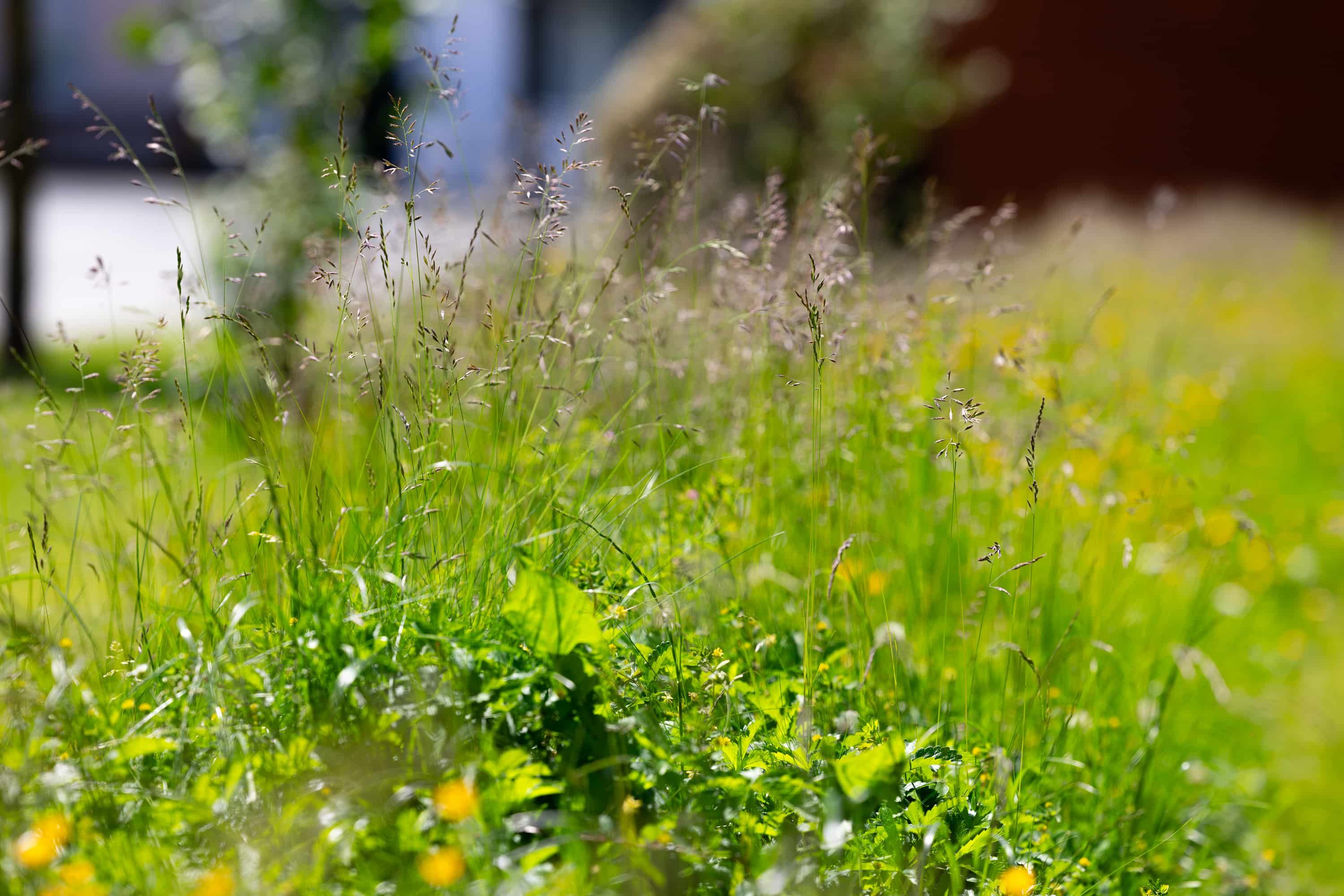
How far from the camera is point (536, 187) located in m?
2.09

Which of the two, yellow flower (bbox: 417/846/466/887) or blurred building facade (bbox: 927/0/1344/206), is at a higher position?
blurred building facade (bbox: 927/0/1344/206)

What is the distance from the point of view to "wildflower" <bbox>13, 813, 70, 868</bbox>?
133cm

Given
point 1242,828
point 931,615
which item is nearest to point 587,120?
point 931,615

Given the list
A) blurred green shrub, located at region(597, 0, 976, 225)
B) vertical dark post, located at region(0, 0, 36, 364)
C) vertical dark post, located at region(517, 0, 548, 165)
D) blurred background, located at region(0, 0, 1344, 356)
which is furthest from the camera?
vertical dark post, located at region(517, 0, 548, 165)

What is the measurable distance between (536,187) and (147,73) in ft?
87.4

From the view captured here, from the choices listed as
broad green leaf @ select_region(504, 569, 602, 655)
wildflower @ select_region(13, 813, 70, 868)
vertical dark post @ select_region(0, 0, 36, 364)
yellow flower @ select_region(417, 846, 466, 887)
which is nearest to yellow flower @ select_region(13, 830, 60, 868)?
wildflower @ select_region(13, 813, 70, 868)

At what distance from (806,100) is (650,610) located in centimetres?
795

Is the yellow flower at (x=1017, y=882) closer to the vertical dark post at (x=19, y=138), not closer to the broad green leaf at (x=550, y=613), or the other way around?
the broad green leaf at (x=550, y=613)

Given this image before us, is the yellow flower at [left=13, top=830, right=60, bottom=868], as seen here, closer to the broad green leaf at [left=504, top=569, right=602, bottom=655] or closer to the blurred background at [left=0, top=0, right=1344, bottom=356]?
the broad green leaf at [left=504, top=569, right=602, bottom=655]

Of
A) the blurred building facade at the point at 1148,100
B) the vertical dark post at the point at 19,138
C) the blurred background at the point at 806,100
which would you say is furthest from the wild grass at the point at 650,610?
the blurred building facade at the point at 1148,100

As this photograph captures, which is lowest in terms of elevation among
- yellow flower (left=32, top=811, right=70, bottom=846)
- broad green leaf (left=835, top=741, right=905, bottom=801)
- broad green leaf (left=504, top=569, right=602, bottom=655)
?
A: yellow flower (left=32, top=811, right=70, bottom=846)

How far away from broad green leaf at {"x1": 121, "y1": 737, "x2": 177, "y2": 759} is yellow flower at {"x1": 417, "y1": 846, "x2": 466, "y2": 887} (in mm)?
430

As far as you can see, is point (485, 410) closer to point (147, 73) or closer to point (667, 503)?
point (667, 503)

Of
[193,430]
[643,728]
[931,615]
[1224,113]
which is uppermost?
[1224,113]
